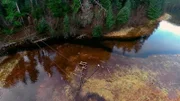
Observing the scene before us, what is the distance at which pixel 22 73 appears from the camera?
27359mm

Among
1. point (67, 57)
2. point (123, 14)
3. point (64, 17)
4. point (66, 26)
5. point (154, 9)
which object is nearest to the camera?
point (67, 57)

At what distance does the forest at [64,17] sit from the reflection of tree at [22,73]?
745 cm

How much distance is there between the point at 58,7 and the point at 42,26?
4.49m

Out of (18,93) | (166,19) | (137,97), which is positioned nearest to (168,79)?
(137,97)

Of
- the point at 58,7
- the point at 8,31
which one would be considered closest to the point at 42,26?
the point at 58,7

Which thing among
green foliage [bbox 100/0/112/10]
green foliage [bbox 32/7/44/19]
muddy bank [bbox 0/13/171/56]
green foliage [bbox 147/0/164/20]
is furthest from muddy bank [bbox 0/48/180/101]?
green foliage [bbox 147/0/164/20]

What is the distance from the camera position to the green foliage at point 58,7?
109 feet

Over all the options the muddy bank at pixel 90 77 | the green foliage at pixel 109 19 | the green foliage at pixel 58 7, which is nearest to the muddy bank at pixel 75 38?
the green foliage at pixel 109 19

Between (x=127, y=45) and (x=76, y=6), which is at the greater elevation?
(x=76, y=6)

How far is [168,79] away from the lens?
86.4ft

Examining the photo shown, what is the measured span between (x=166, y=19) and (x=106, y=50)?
70.3 ft

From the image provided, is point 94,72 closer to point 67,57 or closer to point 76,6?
point 67,57

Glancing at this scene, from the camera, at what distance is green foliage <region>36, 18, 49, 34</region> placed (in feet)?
107

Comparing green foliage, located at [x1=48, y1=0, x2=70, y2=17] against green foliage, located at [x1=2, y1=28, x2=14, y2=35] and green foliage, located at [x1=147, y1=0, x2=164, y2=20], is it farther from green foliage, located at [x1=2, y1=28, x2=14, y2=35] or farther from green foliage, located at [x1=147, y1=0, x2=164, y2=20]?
green foliage, located at [x1=147, y1=0, x2=164, y2=20]
